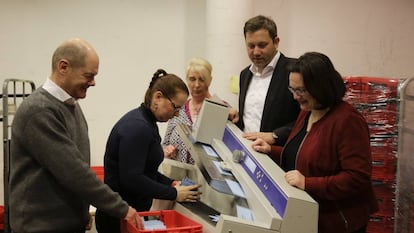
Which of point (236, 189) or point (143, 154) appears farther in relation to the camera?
point (143, 154)

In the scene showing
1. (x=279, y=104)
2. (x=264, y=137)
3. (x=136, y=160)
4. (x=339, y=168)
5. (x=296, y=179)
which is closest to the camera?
(x=296, y=179)

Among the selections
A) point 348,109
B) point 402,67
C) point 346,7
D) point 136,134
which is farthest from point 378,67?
point 136,134

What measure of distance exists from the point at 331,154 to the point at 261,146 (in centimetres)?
36

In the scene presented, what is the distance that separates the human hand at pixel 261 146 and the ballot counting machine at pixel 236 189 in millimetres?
→ 29

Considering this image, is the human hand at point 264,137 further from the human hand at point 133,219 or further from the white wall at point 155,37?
the white wall at point 155,37

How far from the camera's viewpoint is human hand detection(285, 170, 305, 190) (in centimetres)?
154

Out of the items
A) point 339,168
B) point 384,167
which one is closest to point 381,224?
point 384,167

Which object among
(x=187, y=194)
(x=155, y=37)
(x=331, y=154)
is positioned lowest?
(x=187, y=194)

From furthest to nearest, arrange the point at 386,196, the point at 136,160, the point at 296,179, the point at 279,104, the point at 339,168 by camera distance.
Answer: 1. the point at 386,196
2. the point at 279,104
3. the point at 136,160
4. the point at 339,168
5. the point at 296,179

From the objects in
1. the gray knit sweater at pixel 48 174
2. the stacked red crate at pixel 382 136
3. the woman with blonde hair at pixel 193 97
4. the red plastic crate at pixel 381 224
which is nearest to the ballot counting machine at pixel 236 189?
the woman with blonde hair at pixel 193 97

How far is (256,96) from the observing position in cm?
244

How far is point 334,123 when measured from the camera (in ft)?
5.41

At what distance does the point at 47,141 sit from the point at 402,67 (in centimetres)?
366

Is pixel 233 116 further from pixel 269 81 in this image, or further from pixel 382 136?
pixel 382 136
